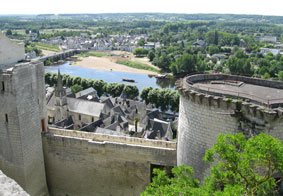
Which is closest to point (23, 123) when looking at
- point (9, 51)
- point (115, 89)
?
point (9, 51)

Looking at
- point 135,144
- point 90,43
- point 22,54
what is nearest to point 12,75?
point 22,54

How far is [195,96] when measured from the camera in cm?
1019

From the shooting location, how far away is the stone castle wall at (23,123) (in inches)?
526

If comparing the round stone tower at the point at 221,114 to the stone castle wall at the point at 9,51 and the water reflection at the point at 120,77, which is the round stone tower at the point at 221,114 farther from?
the water reflection at the point at 120,77

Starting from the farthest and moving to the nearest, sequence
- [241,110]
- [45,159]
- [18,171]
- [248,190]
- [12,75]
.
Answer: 1. [45,159]
2. [18,171]
3. [12,75]
4. [241,110]
5. [248,190]

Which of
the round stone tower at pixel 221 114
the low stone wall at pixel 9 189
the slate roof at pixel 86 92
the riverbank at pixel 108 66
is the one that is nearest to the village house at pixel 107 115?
the slate roof at pixel 86 92

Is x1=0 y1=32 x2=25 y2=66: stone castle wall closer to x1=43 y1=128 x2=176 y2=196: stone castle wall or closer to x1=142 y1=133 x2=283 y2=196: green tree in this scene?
x1=43 y1=128 x2=176 y2=196: stone castle wall

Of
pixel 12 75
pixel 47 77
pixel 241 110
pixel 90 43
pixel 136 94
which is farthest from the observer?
pixel 90 43

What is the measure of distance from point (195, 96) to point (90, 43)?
509 feet

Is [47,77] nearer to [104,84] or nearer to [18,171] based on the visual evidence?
[104,84]

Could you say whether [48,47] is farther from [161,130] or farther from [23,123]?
[23,123]

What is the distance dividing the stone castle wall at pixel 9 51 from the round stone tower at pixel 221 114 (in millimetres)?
8954

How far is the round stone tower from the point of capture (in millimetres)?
9125

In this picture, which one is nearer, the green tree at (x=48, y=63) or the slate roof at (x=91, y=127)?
the slate roof at (x=91, y=127)
